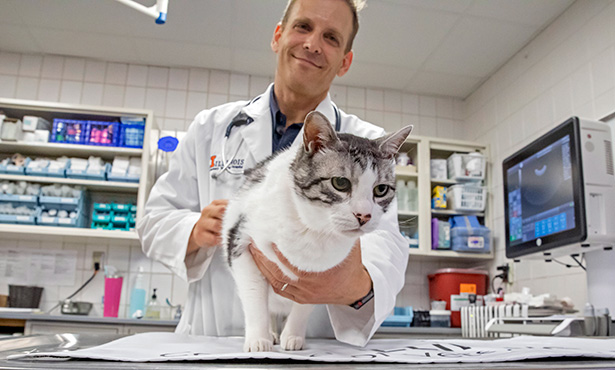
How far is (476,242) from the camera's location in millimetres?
3715

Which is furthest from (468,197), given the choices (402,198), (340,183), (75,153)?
(340,183)

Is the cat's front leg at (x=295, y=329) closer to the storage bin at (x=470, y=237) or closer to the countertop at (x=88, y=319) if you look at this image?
the countertop at (x=88, y=319)

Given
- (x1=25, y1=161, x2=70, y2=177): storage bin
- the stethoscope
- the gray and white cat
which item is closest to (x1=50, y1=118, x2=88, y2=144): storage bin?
(x1=25, y1=161, x2=70, y2=177): storage bin

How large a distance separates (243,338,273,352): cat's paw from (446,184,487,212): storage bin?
10.7ft

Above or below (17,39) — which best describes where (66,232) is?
below

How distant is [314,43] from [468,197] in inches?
114

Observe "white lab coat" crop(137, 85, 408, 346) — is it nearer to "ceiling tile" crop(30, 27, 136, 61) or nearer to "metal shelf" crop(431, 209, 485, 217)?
"metal shelf" crop(431, 209, 485, 217)

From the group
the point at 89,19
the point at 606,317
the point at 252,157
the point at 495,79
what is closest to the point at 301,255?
the point at 252,157

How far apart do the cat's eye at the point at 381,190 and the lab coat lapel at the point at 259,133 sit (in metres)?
0.49

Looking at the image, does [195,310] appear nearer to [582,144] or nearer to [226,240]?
[226,240]

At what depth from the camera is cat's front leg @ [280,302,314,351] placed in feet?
3.04

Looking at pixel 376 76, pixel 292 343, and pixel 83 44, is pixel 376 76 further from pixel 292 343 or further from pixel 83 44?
pixel 292 343

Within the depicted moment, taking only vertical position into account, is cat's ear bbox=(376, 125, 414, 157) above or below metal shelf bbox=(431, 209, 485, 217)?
below

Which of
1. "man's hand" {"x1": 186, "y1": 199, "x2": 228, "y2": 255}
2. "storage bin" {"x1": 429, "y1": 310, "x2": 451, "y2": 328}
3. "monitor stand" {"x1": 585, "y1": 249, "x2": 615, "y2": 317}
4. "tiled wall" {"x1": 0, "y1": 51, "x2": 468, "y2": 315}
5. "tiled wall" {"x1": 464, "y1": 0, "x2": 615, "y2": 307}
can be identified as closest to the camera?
"man's hand" {"x1": 186, "y1": 199, "x2": 228, "y2": 255}
